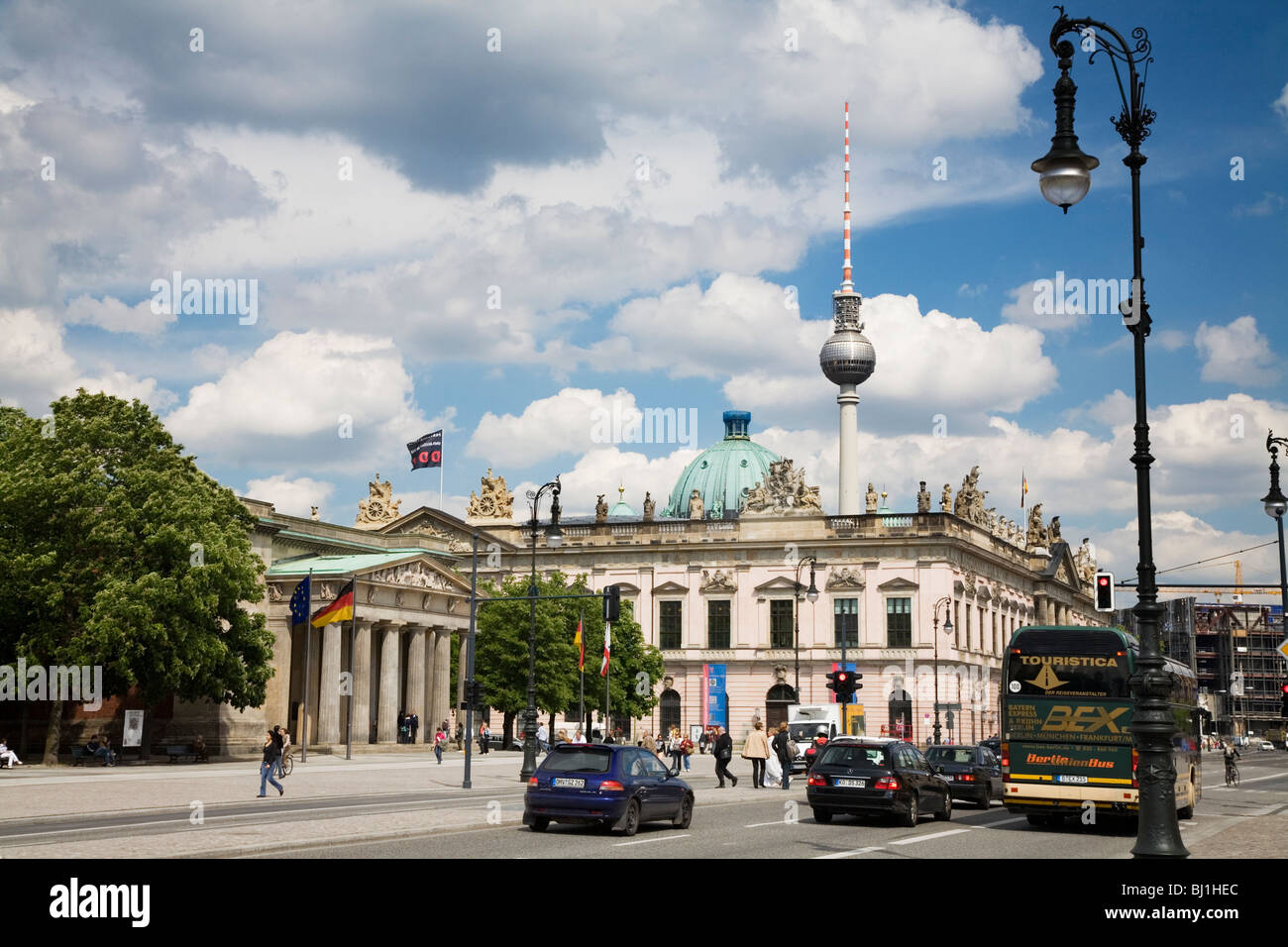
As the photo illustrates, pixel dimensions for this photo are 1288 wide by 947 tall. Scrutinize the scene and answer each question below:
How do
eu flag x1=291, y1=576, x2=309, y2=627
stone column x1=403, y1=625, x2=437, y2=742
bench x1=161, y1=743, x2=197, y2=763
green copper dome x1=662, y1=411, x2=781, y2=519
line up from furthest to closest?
green copper dome x1=662, y1=411, x2=781, y2=519 < stone column x1=403, y1=625, x2=437, y2=742 < eu flag x1=291, y1=576, x2=309, y2=627 < bench x1=161, y1=743, x2=197, y2=763

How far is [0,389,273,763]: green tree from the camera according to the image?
163ft

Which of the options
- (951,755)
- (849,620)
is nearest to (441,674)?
(849,620)

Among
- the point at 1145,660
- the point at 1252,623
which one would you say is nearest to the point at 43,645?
the point at 1145,660

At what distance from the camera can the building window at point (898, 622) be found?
91438 mm

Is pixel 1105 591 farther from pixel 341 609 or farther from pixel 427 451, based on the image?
pixel 427 451

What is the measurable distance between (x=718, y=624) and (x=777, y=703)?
276 inches

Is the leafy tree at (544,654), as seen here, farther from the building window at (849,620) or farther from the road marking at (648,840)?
the road marking at (648,840)

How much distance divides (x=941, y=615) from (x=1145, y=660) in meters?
75.3

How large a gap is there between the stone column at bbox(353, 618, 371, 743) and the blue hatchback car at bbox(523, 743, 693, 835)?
146ft

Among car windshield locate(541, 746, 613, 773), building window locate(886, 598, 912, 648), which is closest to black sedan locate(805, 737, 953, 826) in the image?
car windshield locate(541, 746, 613, 773)

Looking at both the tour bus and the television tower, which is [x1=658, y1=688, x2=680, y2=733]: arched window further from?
the tour bus

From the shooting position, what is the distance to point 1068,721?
27.2 m

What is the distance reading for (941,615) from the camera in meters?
91.1

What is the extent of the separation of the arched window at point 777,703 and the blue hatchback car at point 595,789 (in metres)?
69.2
